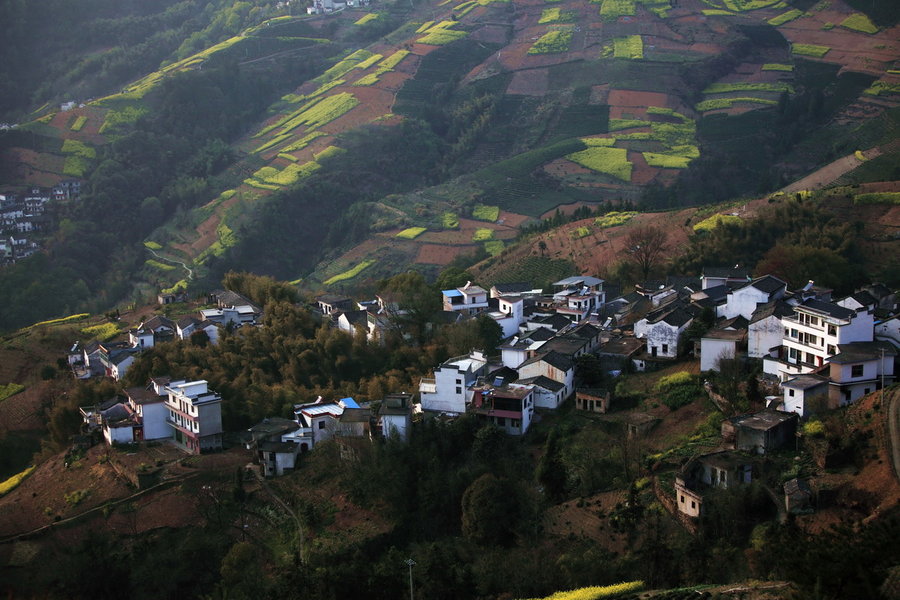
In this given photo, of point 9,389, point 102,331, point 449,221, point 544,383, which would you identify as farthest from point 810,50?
point 9,389

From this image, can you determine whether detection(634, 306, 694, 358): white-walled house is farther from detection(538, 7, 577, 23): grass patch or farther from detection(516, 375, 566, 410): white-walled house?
detection(538, 7, 577, 23): grass patch

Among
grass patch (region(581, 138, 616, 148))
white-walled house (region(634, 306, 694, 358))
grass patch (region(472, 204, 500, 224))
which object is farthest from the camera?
grass patch (region(581, 138, 616, 148))

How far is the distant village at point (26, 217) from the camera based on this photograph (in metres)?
60.9

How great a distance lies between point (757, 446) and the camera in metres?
20.3

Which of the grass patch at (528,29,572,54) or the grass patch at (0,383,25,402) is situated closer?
the grass patch at (0,383,25,402)

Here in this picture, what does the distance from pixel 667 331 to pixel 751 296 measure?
7.85 feet

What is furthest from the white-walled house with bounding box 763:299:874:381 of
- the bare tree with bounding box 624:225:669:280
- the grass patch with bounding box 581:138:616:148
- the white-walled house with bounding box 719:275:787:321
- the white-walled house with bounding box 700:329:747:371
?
the grass patch with bounding box 581:138:616:148

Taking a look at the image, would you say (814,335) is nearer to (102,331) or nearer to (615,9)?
(102,331)

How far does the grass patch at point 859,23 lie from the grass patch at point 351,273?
3868cm

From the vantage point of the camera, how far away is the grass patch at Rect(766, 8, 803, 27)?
75312 mm

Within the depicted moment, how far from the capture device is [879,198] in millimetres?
36969

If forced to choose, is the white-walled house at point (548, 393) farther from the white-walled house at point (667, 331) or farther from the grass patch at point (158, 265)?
the grass patch at point (158, 265)

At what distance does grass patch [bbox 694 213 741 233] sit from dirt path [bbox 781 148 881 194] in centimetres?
1073

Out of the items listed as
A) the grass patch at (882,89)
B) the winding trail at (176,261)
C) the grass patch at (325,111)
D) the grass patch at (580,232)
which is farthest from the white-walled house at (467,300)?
the grass patch at (325,111)
